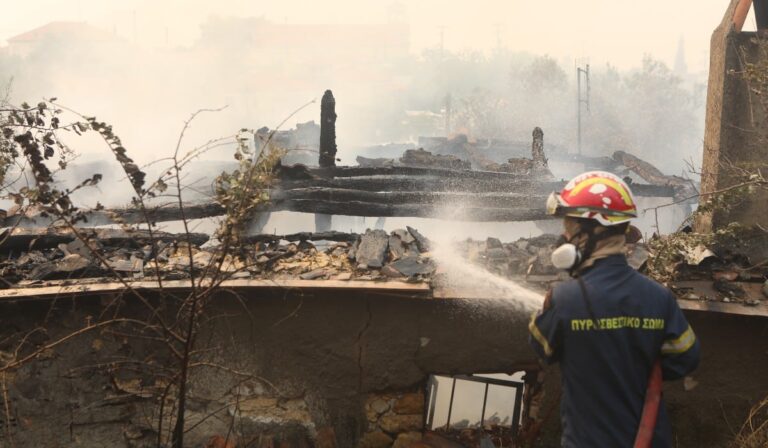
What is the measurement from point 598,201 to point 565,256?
0.33 meters

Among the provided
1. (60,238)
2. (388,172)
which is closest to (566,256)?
(60,238)

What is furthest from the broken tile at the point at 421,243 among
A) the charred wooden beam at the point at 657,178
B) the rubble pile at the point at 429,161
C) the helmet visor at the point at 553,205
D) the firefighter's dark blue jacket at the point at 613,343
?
the charred wooden beam at the point at 657,178

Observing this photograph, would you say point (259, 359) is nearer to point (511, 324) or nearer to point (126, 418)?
point (126, 418)

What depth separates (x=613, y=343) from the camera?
A: 316 cm

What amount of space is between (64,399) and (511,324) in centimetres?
395

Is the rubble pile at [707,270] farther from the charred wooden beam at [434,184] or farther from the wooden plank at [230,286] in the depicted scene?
the charred wooden beam at [434,184]

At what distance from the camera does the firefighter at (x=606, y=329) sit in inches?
124

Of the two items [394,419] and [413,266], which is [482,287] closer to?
[413,266]

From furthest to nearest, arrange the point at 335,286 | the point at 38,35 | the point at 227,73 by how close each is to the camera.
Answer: the point at 38,35, the point at 227,73, the point at 335,286

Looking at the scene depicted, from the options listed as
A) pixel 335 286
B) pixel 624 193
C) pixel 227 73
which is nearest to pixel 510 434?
pixel 335 286

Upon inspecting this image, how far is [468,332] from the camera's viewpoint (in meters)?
5.79

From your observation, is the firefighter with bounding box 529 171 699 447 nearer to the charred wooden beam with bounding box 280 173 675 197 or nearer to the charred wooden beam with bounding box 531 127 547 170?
the charred wooden beam with bounding box 280 173 675 197

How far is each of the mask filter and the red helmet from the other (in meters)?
0.19

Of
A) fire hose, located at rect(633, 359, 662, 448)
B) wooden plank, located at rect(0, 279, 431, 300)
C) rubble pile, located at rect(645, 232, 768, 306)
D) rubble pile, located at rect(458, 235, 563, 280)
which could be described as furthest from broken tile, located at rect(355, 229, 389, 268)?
fire hose, located at rect(633, 359, 662, 448)
